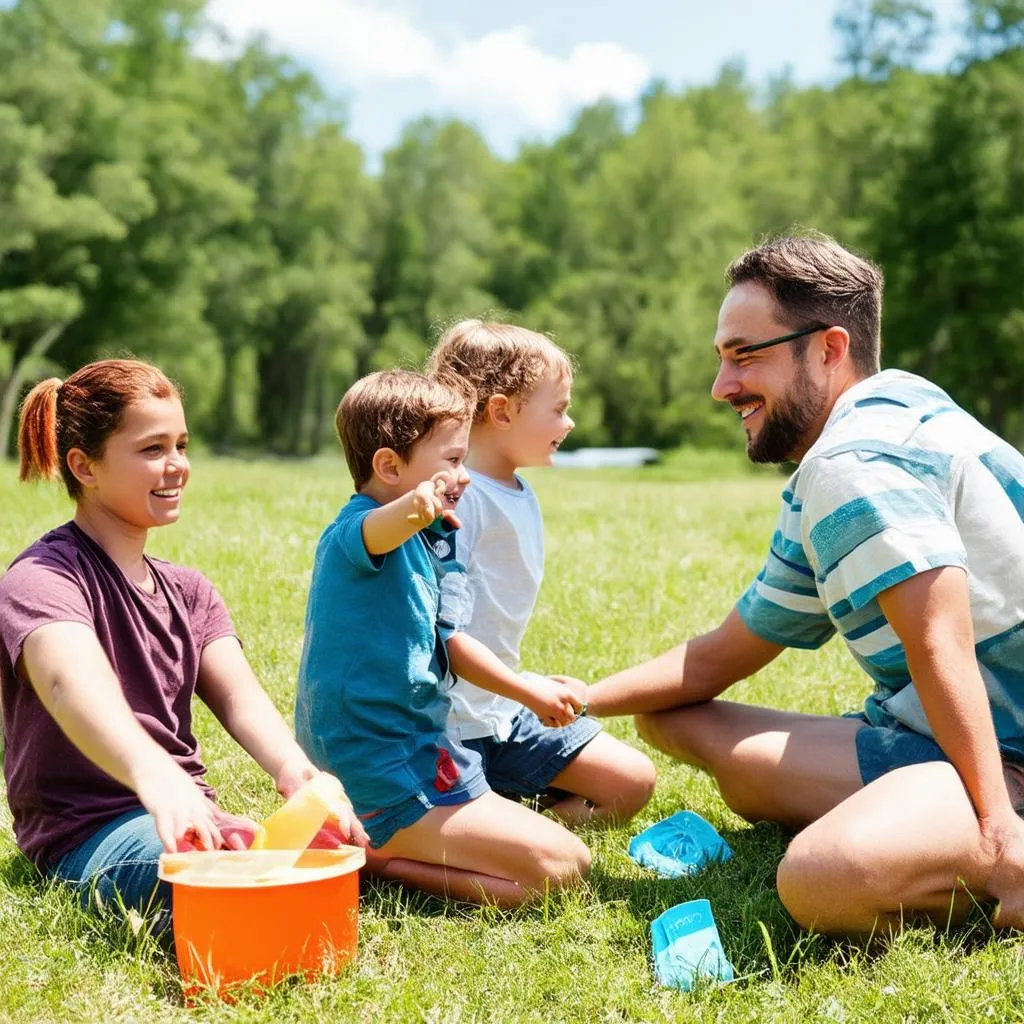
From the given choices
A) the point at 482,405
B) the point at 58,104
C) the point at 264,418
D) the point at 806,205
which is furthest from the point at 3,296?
the point at 482,405

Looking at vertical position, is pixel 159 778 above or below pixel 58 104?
below

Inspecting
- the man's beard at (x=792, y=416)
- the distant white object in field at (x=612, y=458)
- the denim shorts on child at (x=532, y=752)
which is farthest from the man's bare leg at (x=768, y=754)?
the distant white object in field at (x=612, y=458)

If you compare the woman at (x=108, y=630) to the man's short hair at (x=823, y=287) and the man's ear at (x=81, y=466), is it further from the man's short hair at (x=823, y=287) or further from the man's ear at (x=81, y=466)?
the man's short hair at (x=823, y=287)

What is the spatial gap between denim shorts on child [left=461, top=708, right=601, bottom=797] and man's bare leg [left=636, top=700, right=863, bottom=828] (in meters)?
0.28

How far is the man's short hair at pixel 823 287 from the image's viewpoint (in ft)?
11.9

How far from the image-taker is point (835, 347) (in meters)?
3.64

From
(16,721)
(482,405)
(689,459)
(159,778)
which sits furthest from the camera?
(689,459)

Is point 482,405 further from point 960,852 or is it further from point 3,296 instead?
point 3,296

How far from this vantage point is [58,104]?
30.8m

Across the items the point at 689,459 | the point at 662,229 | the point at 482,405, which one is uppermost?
the point at 662,229

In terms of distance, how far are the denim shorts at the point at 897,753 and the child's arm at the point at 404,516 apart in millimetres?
1336

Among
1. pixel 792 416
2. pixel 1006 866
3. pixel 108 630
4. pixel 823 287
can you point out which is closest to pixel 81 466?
pixel 108 630

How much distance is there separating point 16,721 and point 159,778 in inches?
27.2

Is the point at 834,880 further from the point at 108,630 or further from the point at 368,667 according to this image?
the point at 108,630
